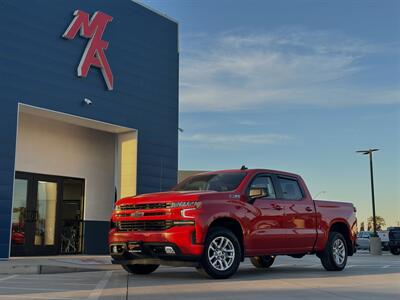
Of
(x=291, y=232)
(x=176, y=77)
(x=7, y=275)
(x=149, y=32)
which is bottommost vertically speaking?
(x=7, y=275)

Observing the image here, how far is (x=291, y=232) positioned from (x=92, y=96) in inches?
322

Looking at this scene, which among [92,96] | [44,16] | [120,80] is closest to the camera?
[44,16]

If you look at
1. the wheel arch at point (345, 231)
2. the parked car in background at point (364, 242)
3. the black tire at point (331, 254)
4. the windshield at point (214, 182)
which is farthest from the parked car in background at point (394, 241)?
the windshield at point (214, 182)

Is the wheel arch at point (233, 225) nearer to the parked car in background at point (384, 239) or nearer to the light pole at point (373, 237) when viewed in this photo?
the light pole at point (373, 237)

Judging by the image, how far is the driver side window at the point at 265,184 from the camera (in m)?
10.2

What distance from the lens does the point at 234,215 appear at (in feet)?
31.1

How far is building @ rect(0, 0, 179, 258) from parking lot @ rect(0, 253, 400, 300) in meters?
5.35

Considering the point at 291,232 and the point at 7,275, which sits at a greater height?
the point at 291,232

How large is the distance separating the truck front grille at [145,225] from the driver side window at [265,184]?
188 cm

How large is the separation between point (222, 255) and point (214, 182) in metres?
1.52

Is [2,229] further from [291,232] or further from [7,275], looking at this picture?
[291,232]

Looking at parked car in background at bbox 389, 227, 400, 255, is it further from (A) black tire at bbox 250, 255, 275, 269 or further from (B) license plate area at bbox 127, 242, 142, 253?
(B) license plate area at bbox 127, 242, 142, 253

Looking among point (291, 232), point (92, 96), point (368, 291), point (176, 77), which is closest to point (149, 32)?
point (176, 77)

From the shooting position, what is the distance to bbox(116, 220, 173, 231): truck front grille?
29.8 feet
